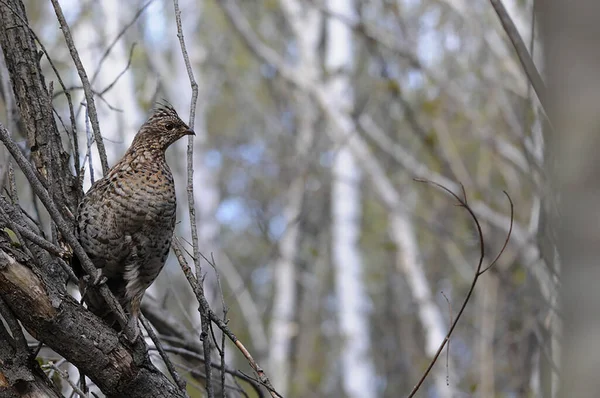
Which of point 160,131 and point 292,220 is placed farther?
point 292,220

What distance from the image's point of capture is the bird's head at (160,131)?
10.3 ft

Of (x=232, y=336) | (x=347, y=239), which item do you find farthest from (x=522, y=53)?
(x=347, y=239)

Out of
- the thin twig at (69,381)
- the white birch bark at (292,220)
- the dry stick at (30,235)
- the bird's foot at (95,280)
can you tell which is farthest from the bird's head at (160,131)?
the white birch bark at (292,220)

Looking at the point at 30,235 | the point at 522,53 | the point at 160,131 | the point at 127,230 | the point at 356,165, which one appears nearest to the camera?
the point at 30,235

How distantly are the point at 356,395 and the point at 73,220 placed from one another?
5.54 metres

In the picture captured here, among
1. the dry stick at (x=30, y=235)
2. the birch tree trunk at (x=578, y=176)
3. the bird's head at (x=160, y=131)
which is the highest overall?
the bird's head at (x=160, y=131)

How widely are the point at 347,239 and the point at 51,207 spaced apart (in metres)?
6.34

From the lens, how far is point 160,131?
3.17 metres

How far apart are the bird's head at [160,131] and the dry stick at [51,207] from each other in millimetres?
858

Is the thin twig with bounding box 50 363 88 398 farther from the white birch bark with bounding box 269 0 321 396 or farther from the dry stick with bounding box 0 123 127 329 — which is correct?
the white birch bark with bounding box 269 0 321 396

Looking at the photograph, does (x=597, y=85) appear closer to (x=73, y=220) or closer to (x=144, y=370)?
(x=144, y=370)

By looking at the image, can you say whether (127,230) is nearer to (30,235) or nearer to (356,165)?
(30,235)

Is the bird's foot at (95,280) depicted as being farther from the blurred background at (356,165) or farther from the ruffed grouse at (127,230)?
the blurred background at (356,165)

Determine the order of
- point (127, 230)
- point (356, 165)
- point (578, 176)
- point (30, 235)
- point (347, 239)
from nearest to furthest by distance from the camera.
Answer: point (578, 176) → point (30, 235) → point (127, 230) → point (347, 239) → point (356, 165)
